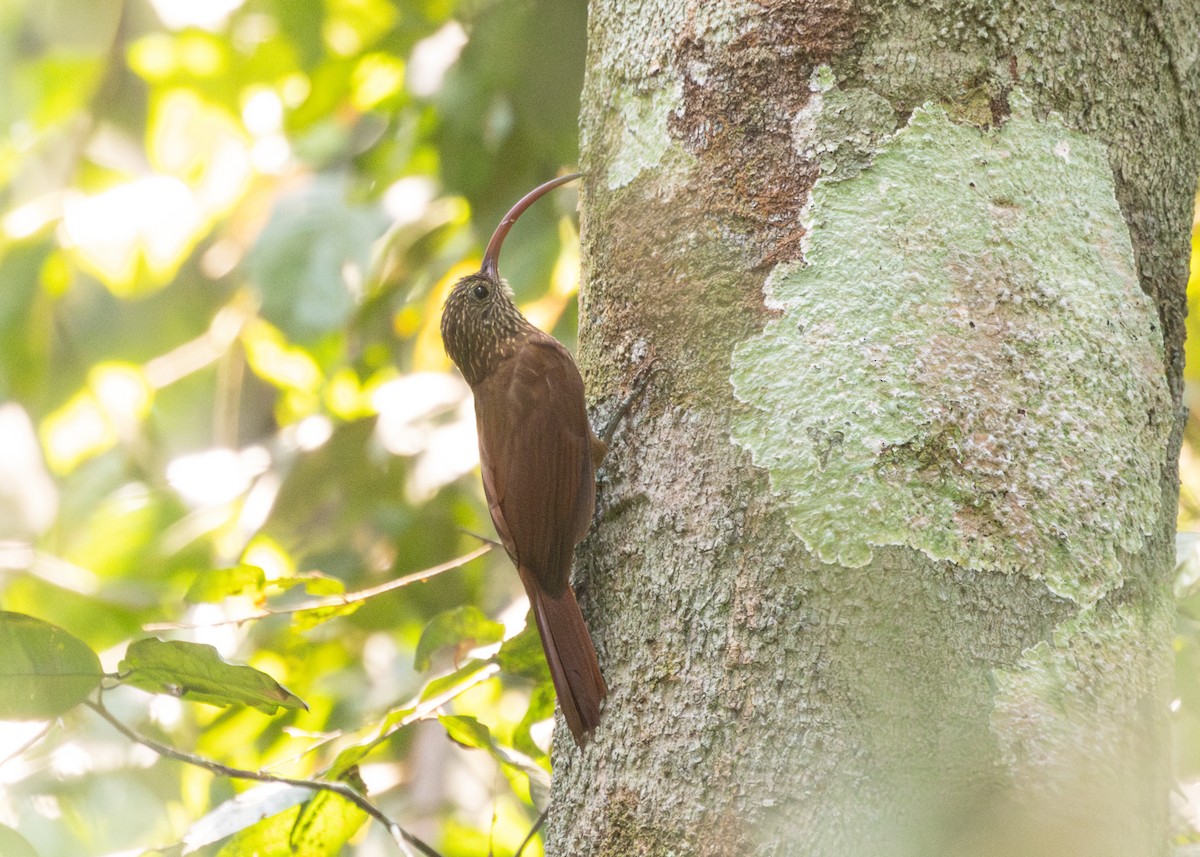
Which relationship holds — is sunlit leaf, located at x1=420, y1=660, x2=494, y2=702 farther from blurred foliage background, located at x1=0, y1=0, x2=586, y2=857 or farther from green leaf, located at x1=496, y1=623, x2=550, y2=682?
blurred foliage background, located at x1=0, y1=0, x2=586, y2=857

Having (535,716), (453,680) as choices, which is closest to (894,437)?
(453,680)

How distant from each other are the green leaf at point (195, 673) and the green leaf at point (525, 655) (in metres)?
0.46

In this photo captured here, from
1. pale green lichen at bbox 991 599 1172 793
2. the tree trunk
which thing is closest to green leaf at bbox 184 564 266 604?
the tree trunk

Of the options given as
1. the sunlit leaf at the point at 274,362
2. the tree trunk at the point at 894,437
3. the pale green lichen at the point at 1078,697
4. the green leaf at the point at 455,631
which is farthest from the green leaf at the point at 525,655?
the sunlit leaf at the point at 274,362

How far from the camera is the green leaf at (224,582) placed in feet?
7.49

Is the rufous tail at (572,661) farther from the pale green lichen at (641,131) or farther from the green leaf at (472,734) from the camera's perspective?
the pale green lichen at (641,131)

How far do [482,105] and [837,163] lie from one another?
180 cm

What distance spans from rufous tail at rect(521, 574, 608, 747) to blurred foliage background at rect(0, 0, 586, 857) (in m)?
0.86

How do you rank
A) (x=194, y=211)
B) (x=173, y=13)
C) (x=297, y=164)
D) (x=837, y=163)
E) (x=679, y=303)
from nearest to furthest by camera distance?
(x=837, y=163) < (x=679, y=303) < (x=173, y=13) < (x=194, y=211) < (x=297, y=164)

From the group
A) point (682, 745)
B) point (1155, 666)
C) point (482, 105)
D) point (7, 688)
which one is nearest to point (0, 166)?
point (482, 105)

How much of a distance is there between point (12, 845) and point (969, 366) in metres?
1.67

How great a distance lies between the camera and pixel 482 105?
3.21 metres

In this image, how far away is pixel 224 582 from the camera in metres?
2.30

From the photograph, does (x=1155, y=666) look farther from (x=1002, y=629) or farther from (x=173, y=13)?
(x=173, y=13)
